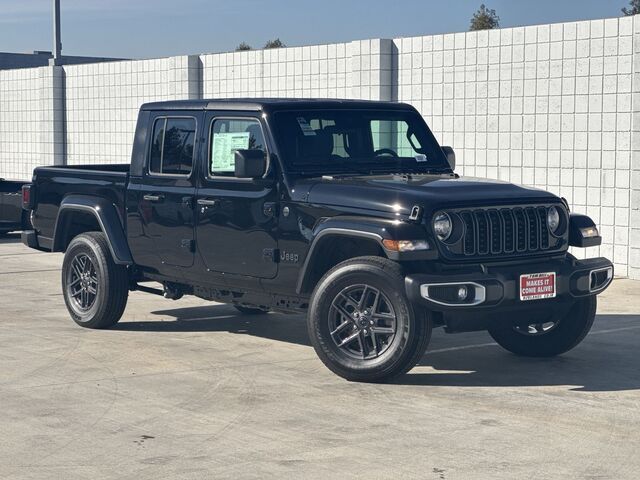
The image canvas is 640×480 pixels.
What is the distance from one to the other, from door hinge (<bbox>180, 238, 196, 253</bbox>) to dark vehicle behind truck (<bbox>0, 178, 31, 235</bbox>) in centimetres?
908

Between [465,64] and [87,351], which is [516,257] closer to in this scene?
[87,351]

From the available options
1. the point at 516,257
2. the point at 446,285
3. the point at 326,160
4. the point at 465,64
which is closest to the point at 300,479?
the point at 446,285

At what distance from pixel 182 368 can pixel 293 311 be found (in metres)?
0.93

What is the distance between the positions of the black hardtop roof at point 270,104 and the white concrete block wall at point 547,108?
16.6 feet

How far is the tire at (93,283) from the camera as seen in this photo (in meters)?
10.6

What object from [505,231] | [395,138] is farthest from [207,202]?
[505,231]

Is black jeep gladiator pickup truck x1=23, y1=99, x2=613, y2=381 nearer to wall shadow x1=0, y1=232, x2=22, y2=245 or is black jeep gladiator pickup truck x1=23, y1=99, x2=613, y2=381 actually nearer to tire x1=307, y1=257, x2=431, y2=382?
tire x1=307, y1=257, x2=431, y2=382

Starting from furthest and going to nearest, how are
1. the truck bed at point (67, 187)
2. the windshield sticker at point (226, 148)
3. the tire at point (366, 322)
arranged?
1. the truck bed at point (67, 187)
2. the windshield sticker at point (226, 148)
3. the tire at point (366, 322)

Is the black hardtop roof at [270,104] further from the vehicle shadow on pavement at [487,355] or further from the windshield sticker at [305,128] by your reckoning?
the vehicle shadow on pavement at [487,355]

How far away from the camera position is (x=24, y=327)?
10805mm

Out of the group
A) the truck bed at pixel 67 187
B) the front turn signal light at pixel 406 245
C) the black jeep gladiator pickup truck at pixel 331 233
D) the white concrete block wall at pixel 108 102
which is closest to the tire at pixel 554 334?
the black jeep gladiator pickup truck at pixel 331 233

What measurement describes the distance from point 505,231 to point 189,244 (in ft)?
8.81

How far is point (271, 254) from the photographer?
30.1 feet

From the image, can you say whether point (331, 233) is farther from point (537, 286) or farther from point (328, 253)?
point (537, 286)
